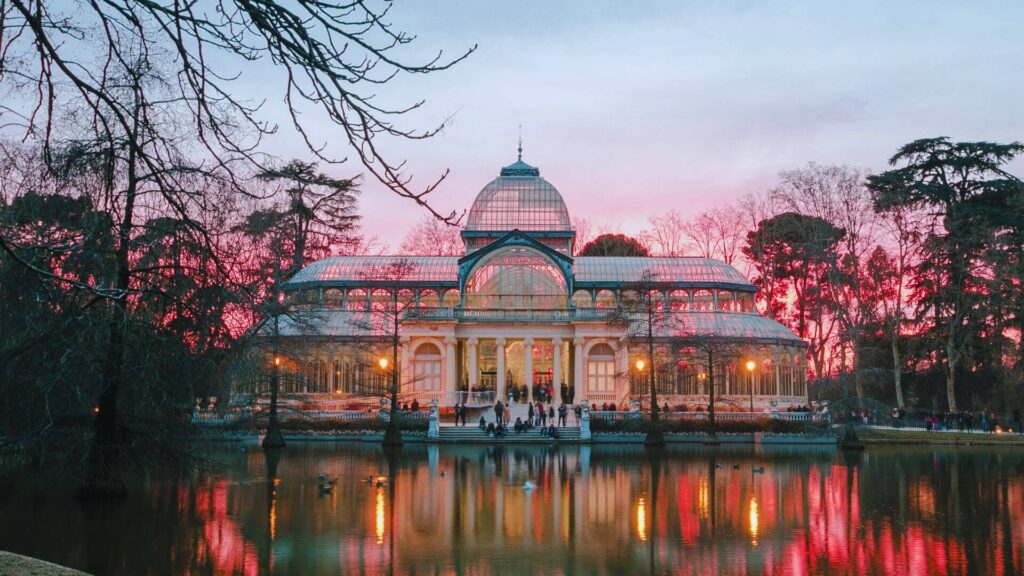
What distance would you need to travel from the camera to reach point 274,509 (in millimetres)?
18344

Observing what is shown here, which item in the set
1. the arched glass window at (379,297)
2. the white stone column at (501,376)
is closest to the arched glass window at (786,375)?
the white stone column at (501,376)

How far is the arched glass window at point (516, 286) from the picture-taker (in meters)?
52.3

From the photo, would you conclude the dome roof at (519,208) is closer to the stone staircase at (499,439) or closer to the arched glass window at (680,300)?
the arched glass window at (680,300)

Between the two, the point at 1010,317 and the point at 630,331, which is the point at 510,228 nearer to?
the point at 630,331

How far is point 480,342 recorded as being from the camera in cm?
5344

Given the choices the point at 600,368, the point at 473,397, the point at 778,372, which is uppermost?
the point at 600,368

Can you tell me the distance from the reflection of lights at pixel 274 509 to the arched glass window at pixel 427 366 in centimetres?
2739

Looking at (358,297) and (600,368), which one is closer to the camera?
(600,368)

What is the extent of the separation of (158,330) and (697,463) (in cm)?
1829

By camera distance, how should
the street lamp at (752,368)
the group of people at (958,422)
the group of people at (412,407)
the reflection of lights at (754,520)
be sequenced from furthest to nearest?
1. the group of people at (958,422)
2. the street lamp at (752,368)
3. the group of people at (412,407)
4. the reflection of lights at (754,520)

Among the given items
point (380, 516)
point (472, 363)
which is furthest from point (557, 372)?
point (380, 516)

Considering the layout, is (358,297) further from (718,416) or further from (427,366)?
(718,416)

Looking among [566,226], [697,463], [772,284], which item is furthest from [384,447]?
[772,284]

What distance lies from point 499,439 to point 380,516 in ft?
76.1
